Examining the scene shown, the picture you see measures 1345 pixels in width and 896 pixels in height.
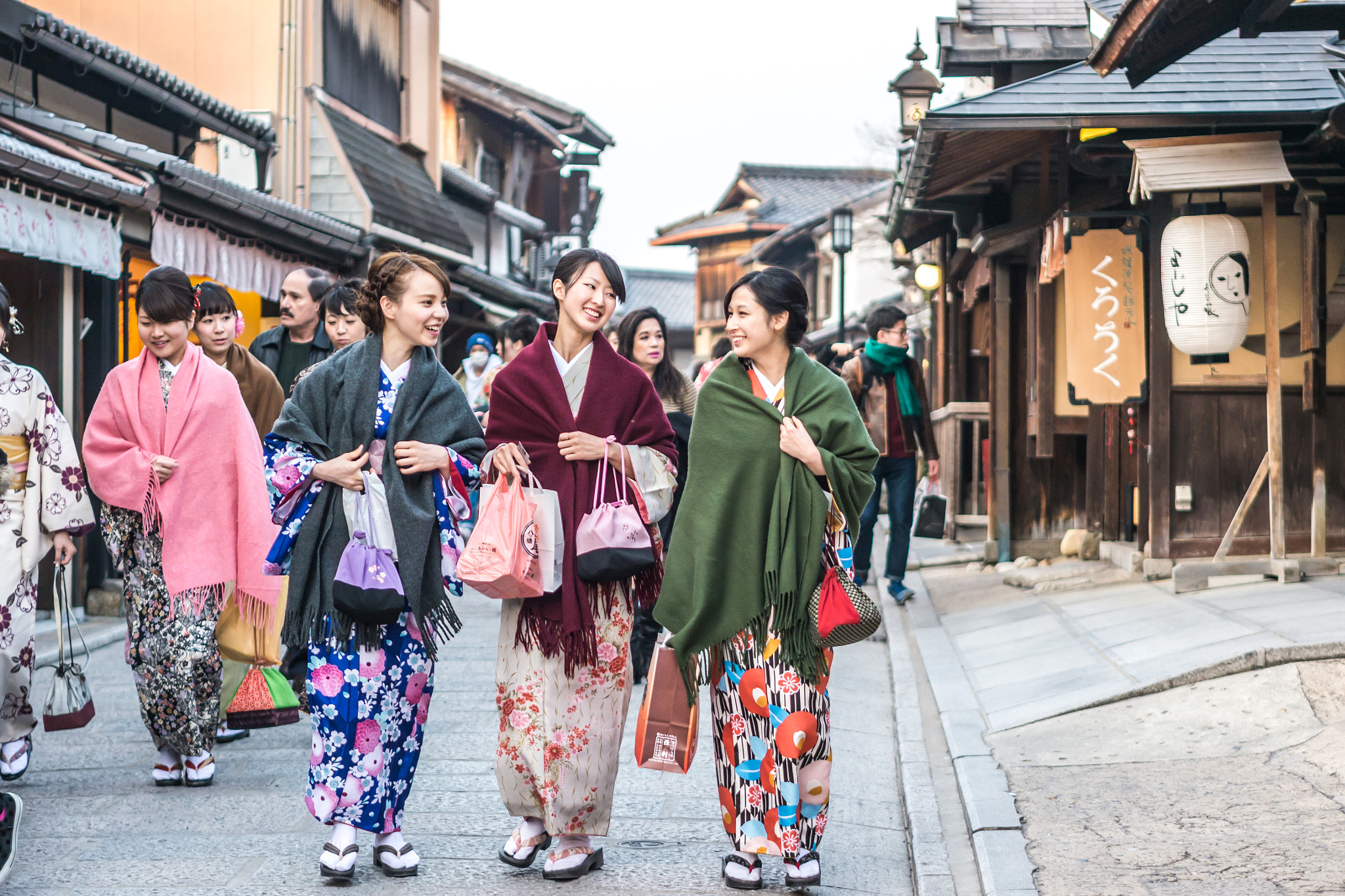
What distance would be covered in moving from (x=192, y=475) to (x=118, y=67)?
251 inches

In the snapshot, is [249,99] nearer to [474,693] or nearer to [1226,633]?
[474,693]

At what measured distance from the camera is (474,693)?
25.1 ft

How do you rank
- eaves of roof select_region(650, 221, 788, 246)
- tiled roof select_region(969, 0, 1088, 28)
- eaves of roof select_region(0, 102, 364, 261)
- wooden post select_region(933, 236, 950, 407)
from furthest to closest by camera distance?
1. eaves of roof select_region(650, 221, 788, 246)
2. wooden post select_region(933, 236, 950, 407)
3. tiled roof select_region(969, 0, 1088, 28)
4. eaves of roof select_region(0, 102, 364, 261)

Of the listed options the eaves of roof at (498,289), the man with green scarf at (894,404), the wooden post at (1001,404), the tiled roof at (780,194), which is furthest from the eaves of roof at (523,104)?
the man with green scarf at (894,404)

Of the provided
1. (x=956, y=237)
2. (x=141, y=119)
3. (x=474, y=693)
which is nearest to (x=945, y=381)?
(x=956, y=237)

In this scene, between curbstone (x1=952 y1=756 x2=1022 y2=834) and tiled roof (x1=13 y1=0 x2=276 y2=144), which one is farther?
tiled roof (x1=13 y1=0 x2=276 y2=144)

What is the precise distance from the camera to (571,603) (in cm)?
445

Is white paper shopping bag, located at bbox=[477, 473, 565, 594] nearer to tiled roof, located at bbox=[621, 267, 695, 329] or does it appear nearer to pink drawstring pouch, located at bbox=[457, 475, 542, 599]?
pink drawstring pouch, located at bbox=[457, 475, 542, 599]

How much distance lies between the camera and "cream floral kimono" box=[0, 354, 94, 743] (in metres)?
5.46

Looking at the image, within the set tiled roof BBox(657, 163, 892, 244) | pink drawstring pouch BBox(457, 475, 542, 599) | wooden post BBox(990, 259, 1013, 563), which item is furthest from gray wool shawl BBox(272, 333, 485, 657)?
tiled roof BBox(657, 163, 892, 244)

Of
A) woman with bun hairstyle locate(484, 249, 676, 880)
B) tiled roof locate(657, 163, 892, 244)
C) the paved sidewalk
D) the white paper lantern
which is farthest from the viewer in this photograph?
tiled roof locate(657, 163, 892, 244)

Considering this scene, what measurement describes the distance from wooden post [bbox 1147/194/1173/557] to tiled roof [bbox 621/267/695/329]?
46665 mm

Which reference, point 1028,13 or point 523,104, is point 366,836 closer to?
point 1028,13

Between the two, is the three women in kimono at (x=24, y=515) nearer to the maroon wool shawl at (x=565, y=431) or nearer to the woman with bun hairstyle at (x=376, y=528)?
the woman with bun hairstyle at (x=376, y=528)
